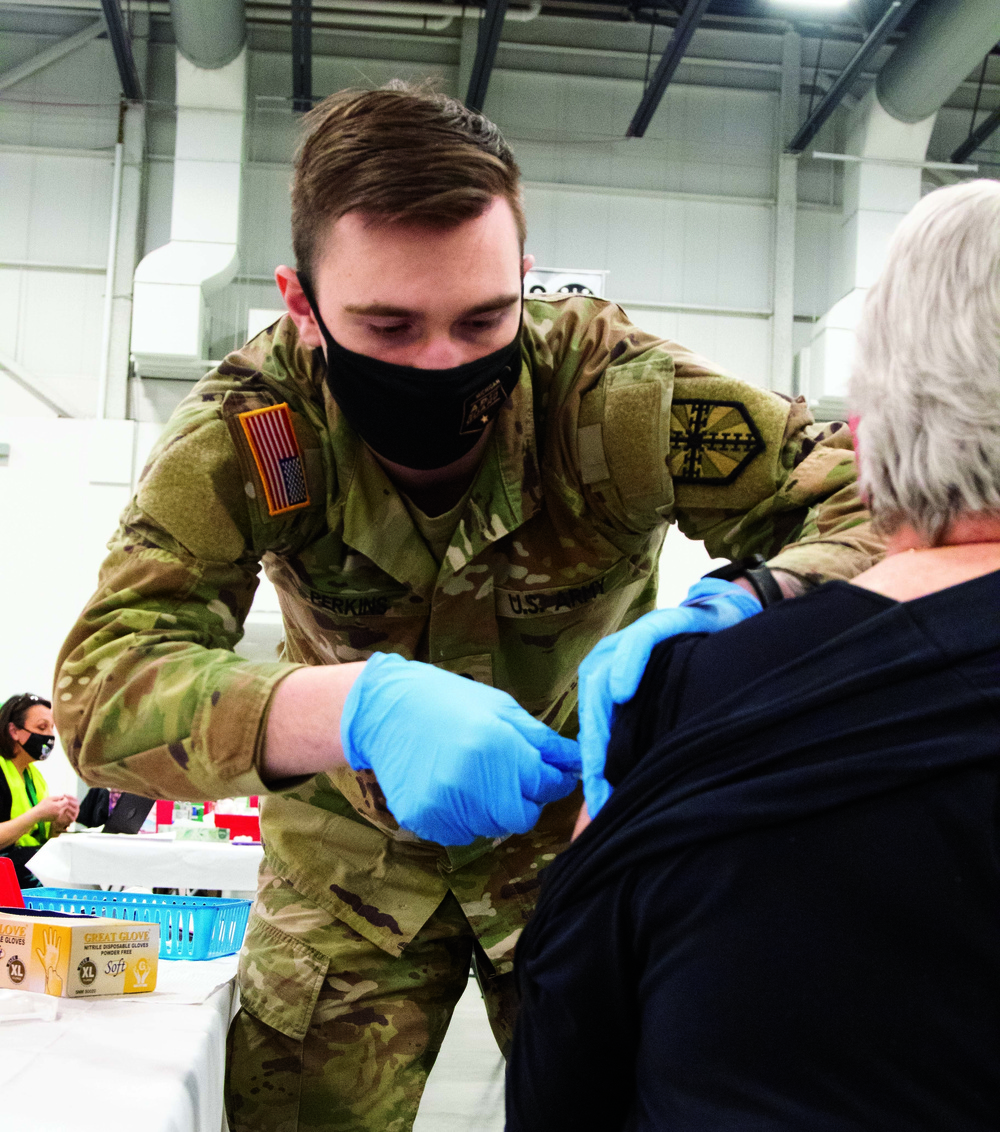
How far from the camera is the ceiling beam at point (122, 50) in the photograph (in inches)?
265

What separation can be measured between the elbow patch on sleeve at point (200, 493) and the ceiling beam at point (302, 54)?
21.0 feet

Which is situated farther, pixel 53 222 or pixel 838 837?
pixel 53 222

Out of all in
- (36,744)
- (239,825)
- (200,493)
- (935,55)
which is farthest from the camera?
(935,55)

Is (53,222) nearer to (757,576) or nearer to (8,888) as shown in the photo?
(8,888)

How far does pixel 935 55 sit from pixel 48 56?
631cm

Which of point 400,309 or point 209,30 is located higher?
point 209,30

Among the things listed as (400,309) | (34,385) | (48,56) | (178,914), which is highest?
(48,56)

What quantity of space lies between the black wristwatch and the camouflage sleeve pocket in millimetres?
959

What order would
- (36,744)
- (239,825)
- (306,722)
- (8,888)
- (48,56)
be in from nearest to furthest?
(306,722), (8,888), (239,825), (36,744), (48,56)

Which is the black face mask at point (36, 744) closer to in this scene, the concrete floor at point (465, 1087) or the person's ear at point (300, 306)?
the concrete floor at point (465, 1087)

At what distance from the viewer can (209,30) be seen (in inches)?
285

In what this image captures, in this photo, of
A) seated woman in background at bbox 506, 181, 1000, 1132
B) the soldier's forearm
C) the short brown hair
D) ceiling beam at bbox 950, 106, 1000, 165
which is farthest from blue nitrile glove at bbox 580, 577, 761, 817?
ceiling beam at bbox 950, 106, 1000, 165

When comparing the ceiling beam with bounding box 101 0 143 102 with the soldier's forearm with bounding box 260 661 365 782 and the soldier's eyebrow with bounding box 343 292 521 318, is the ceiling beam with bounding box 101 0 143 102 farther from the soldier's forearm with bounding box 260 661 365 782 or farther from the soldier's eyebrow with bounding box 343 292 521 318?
the soldier's forearm with bounding box 260 661 365 782

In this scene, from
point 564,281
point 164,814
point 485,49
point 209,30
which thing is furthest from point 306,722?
point 209,30
